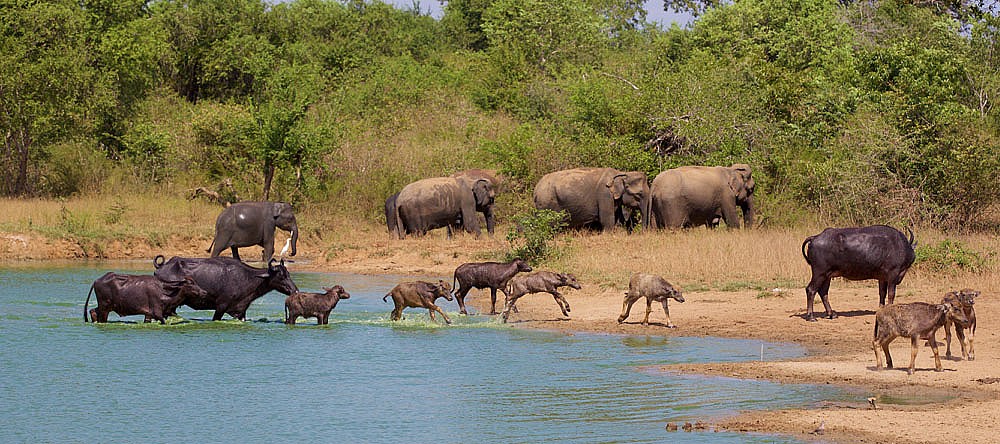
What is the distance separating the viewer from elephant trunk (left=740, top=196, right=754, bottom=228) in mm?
28266

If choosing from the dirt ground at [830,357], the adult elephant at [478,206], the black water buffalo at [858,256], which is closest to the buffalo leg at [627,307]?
the dirt ground at [830,357]

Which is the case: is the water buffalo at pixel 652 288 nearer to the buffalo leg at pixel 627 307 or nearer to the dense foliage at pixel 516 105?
the buffalo leg at pixel 627 307

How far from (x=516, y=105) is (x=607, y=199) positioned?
15.8 meters

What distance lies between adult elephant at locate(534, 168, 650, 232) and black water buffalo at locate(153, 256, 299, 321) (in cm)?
1155

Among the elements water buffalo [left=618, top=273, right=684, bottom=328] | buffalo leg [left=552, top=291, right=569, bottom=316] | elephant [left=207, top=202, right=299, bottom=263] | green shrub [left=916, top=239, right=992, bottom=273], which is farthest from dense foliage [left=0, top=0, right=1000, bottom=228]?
water buffalo [left=618, top=273, right=684, bottom=328]

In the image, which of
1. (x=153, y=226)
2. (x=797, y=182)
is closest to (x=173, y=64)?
(x=153, y=226)

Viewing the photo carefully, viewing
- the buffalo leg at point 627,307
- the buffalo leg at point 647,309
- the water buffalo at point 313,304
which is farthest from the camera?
the water buffalo at point 313,304

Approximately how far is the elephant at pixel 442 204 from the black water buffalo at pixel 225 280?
459 inches

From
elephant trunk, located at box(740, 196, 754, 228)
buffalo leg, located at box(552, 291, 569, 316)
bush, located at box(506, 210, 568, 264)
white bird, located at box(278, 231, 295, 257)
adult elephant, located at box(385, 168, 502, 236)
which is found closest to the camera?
buffalo leg, located at box(552, 291, 569, 316)

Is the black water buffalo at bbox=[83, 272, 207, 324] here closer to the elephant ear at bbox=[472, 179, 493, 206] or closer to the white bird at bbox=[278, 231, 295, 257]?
the white bird at bbox=[278, 231, 295, 257]

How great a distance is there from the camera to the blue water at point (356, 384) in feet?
35.2

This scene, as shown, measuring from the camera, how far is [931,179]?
26297mm

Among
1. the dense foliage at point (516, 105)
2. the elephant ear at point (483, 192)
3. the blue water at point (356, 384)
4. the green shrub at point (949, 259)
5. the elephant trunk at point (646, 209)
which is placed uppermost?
the dense foliage at point (516, 105)

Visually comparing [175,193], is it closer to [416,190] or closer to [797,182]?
[416,190]
